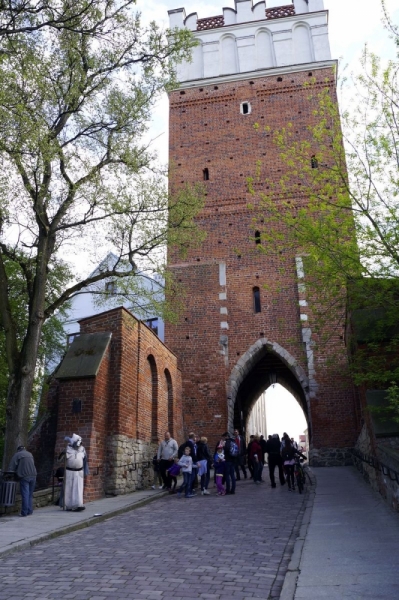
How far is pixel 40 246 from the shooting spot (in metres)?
10.4

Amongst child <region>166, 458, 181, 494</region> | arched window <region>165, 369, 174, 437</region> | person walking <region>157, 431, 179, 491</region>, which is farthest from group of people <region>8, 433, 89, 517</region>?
arched window <region>165, 369, 174, 437</region>

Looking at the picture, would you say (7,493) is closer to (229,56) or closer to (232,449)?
(232,449)

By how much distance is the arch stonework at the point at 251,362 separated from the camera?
60.1ft

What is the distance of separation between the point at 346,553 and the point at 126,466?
7.30m

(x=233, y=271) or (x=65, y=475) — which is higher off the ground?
(x=233, y=271)

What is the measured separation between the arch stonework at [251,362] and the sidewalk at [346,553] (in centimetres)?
963

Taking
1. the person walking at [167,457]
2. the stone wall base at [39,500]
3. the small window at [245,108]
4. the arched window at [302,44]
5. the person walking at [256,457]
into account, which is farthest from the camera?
the arched window at [302,44]

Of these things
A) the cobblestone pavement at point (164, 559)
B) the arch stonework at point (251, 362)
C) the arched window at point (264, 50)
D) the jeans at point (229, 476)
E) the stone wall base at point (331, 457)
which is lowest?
the cobblestone pavement at point (164, 559)

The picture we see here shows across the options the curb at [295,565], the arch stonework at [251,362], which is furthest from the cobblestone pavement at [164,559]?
the arch stonework at [251,362]

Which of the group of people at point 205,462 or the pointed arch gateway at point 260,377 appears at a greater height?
the pointed arch gateway at point 260,377

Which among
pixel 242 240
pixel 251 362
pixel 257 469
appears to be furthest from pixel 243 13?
pixel 257 469

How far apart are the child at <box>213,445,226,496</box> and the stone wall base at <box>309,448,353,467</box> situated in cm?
673

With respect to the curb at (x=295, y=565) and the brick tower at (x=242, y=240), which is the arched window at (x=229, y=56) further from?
the curb at (x=295, y=565)

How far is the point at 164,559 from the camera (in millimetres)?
5324
